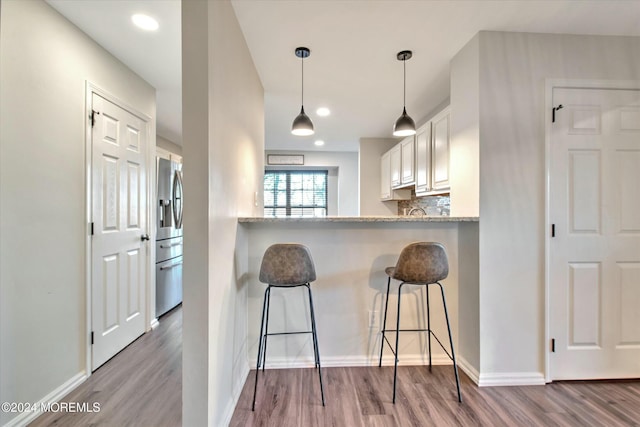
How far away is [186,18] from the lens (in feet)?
4.40

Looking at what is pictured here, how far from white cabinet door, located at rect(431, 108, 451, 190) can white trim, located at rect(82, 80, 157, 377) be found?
111 inches

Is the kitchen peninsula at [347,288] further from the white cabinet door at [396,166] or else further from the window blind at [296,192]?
the window blind at [296,192]

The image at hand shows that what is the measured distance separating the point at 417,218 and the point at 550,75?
1356mm

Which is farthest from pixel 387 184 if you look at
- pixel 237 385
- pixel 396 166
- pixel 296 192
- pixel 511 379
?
pixel 237 385

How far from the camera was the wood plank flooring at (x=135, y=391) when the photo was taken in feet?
5.37

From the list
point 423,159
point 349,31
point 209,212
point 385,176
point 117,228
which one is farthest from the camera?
point 385,176

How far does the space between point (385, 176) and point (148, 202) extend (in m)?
3.33

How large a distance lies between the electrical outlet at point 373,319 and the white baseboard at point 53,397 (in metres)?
2.10

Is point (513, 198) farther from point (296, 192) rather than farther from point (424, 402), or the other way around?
point (296, 192)

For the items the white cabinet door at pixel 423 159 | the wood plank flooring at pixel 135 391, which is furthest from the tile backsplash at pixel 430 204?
the wood plank flooring at pixel 135 391

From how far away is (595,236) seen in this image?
6.48ft

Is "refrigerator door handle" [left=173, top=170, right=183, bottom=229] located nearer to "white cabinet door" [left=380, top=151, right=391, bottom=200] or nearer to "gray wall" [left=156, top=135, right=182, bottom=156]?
"gray wall" [left=156, top=135, right=182, bottom=156]

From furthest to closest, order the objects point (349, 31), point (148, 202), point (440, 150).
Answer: point (148, 202), point (440, 150), point (349, 31)

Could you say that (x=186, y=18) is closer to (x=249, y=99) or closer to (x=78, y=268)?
(x=249, y=99)
